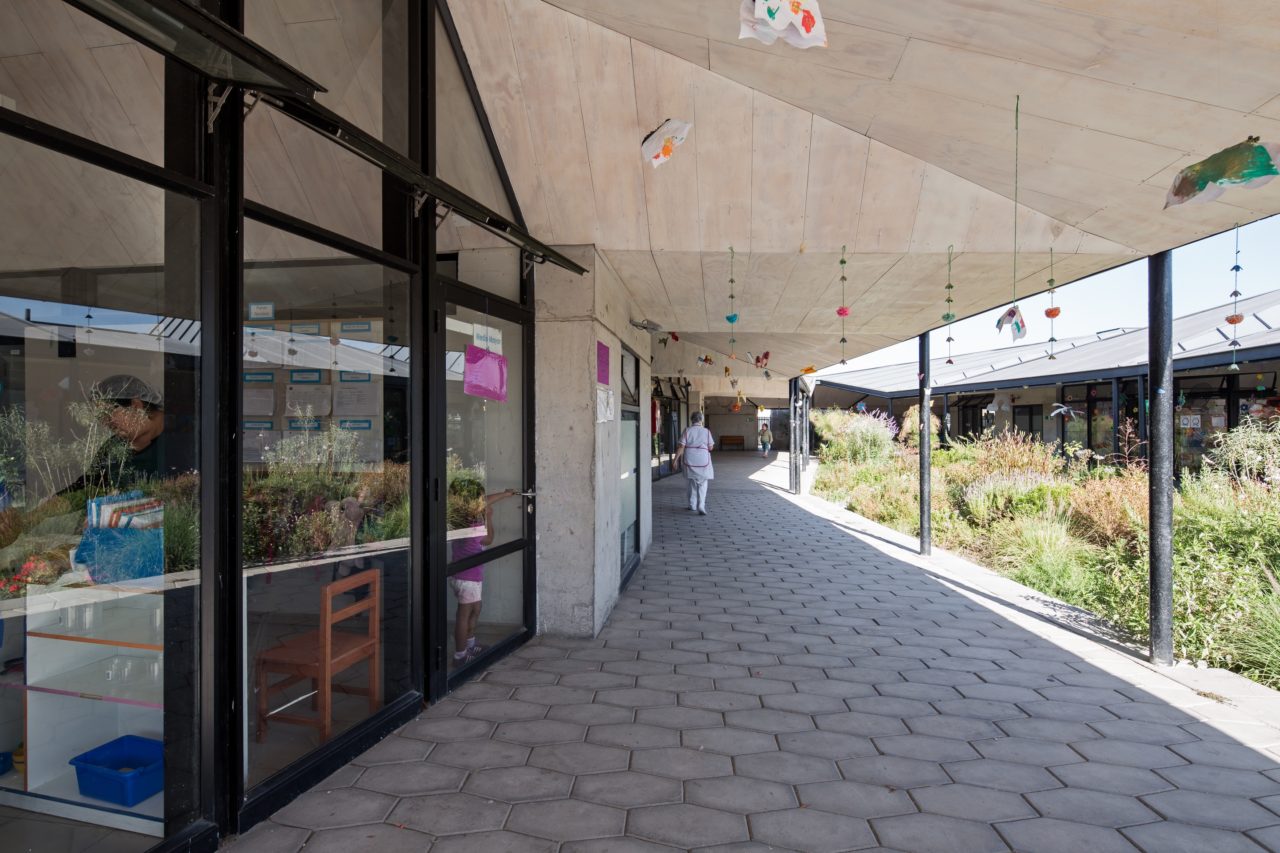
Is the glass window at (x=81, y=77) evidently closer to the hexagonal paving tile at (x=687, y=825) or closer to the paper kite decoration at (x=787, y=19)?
the paper kite decoration at (x=787, y=19)

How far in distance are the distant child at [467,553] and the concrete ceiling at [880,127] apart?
186 cm

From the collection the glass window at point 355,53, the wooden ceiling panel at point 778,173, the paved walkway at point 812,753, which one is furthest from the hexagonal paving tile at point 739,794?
the glass window at point 355,53

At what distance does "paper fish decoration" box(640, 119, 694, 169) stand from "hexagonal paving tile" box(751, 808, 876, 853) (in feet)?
10.5

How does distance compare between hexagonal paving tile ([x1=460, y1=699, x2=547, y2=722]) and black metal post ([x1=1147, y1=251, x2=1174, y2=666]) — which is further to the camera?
black metal post ([x1=1147, y1=251, x2=1174, y2=666])

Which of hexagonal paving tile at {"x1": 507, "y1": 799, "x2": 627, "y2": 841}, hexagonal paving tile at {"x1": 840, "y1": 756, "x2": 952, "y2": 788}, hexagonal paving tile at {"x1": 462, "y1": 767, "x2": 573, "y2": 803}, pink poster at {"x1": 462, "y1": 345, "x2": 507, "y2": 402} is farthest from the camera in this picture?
pink poster at {"x1": 462, "y1": 345, "x2": 507, "y2": 402}

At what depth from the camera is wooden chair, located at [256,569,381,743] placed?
3012 millimetres

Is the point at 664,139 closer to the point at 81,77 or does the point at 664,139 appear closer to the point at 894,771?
the point at 81,77

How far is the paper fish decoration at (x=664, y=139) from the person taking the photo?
148 inches

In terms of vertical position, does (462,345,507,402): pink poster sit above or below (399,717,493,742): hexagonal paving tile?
above

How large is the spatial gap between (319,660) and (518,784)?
1.03 metres

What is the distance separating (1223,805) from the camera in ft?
8.70

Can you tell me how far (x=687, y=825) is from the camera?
251 cm

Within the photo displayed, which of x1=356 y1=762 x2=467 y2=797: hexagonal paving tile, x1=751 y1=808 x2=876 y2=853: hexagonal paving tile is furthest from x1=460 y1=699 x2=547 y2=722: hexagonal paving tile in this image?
x1=751 y1=808 x2=876 y2=853: hexagonal paving tile

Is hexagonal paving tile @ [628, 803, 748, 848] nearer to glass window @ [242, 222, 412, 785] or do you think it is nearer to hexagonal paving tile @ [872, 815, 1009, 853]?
hexagonal paving tile @ [872, 815, 1009, 853]
